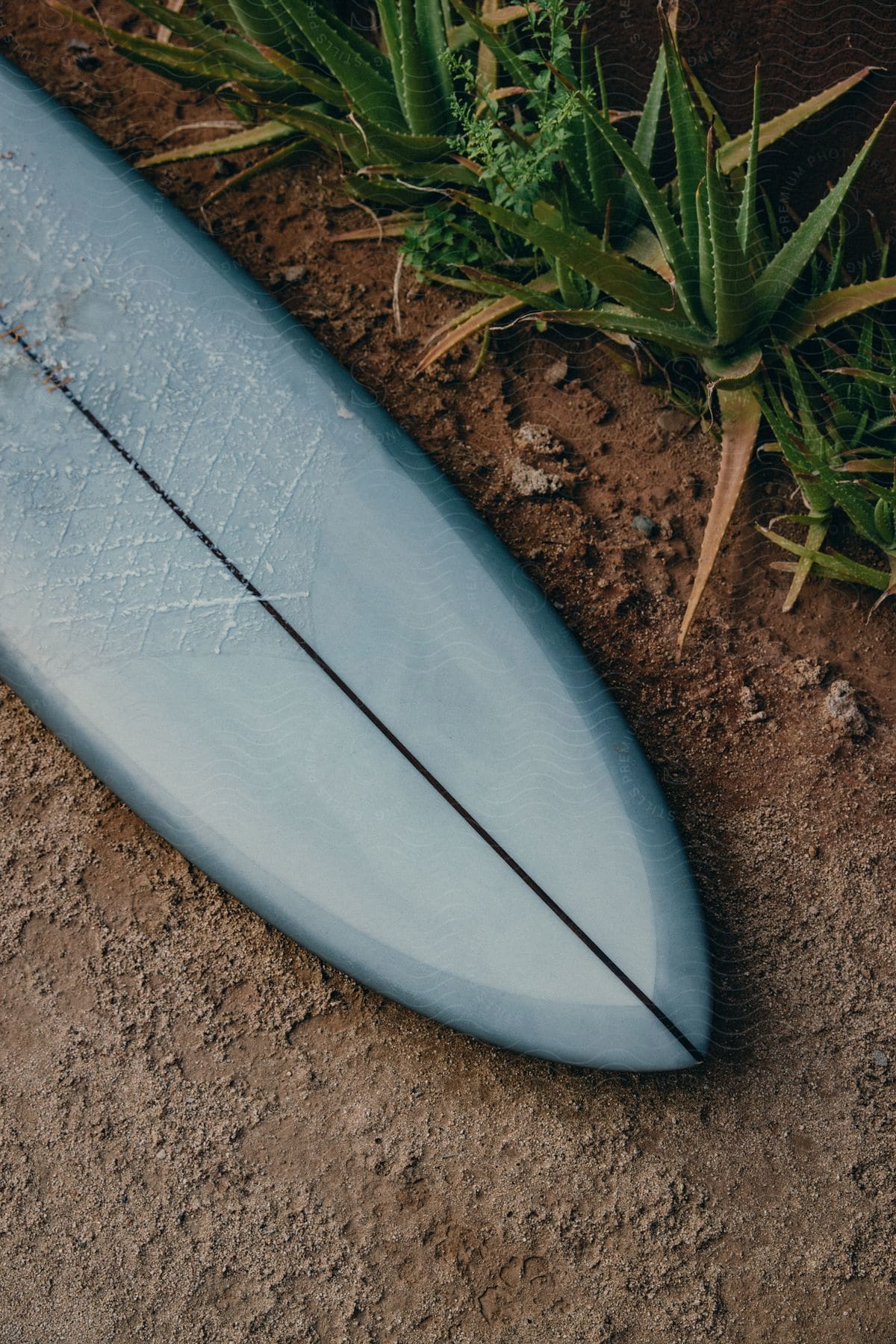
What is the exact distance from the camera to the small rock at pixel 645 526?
5.34 ft

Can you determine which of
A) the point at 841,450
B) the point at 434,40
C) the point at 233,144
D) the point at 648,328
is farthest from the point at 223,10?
the point at 841,450

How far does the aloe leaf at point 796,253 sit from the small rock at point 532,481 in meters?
0.42

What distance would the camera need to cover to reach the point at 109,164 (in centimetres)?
171

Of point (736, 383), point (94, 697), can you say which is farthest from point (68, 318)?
point (736, 383)

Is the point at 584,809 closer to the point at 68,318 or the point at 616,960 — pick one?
the point at 616,960

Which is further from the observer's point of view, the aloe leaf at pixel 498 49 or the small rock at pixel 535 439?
the small rock at pixel 535 439

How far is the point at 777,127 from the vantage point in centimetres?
150

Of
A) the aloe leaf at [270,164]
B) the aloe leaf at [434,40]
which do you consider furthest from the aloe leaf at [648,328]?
the aloe leaf at [270,164]

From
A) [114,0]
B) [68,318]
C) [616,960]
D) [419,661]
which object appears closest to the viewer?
[616,960]

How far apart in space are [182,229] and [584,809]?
1.26 meters

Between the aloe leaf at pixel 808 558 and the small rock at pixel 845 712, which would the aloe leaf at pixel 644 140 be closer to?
the aloe leaf at pixel 808 558

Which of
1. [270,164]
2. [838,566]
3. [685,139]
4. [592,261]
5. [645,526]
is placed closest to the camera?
[685,139]

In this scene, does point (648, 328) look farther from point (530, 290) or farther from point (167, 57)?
point (167, 57)

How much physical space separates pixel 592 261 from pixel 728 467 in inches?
15.0
